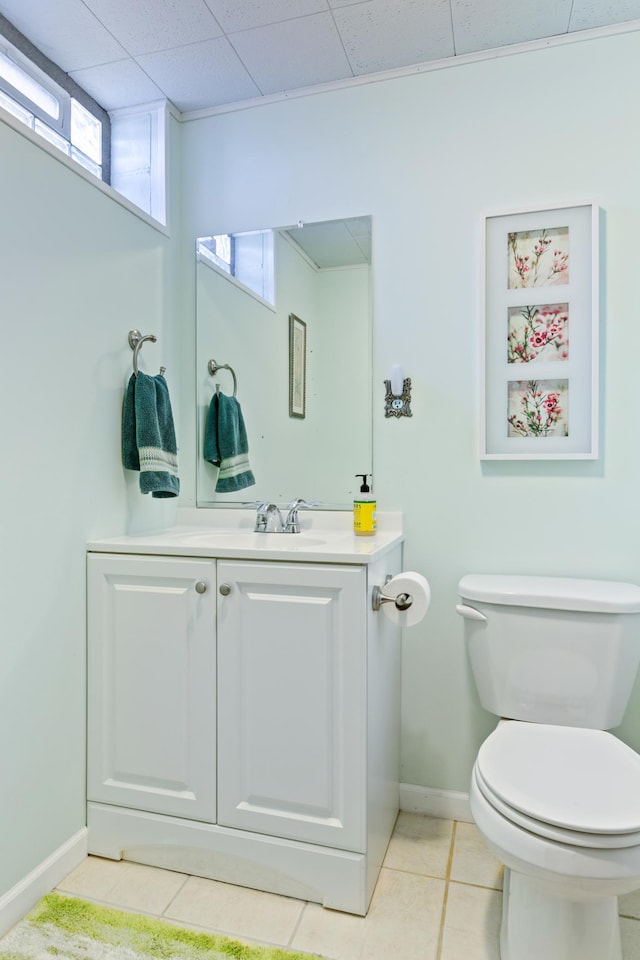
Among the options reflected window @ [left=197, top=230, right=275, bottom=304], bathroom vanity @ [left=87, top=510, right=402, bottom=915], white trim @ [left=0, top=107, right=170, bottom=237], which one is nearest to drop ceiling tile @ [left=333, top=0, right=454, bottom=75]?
reflected window @ [left=197, top=230, right=275, bottom=304]

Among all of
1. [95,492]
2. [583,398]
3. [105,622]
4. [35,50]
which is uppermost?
[35,50]

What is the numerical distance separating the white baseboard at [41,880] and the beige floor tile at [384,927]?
25.5 inches

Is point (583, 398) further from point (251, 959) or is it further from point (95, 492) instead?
point (251, 959)

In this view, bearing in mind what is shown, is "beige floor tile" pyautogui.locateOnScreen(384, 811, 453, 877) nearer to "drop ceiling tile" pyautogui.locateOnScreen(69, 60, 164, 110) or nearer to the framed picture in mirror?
the framed picture in mirror

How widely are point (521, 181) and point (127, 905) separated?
2284mm

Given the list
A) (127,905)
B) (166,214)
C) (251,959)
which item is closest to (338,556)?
(251,959)

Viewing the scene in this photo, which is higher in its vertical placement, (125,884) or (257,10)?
(257,10)

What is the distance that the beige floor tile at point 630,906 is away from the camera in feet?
4.60

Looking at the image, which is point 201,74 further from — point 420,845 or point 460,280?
point 420,845

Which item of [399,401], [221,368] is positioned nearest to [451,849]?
[399,401]

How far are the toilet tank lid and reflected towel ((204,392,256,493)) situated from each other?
34.1 inches

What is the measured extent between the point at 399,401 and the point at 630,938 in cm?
150

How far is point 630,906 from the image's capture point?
1.43m

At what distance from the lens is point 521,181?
175cm
